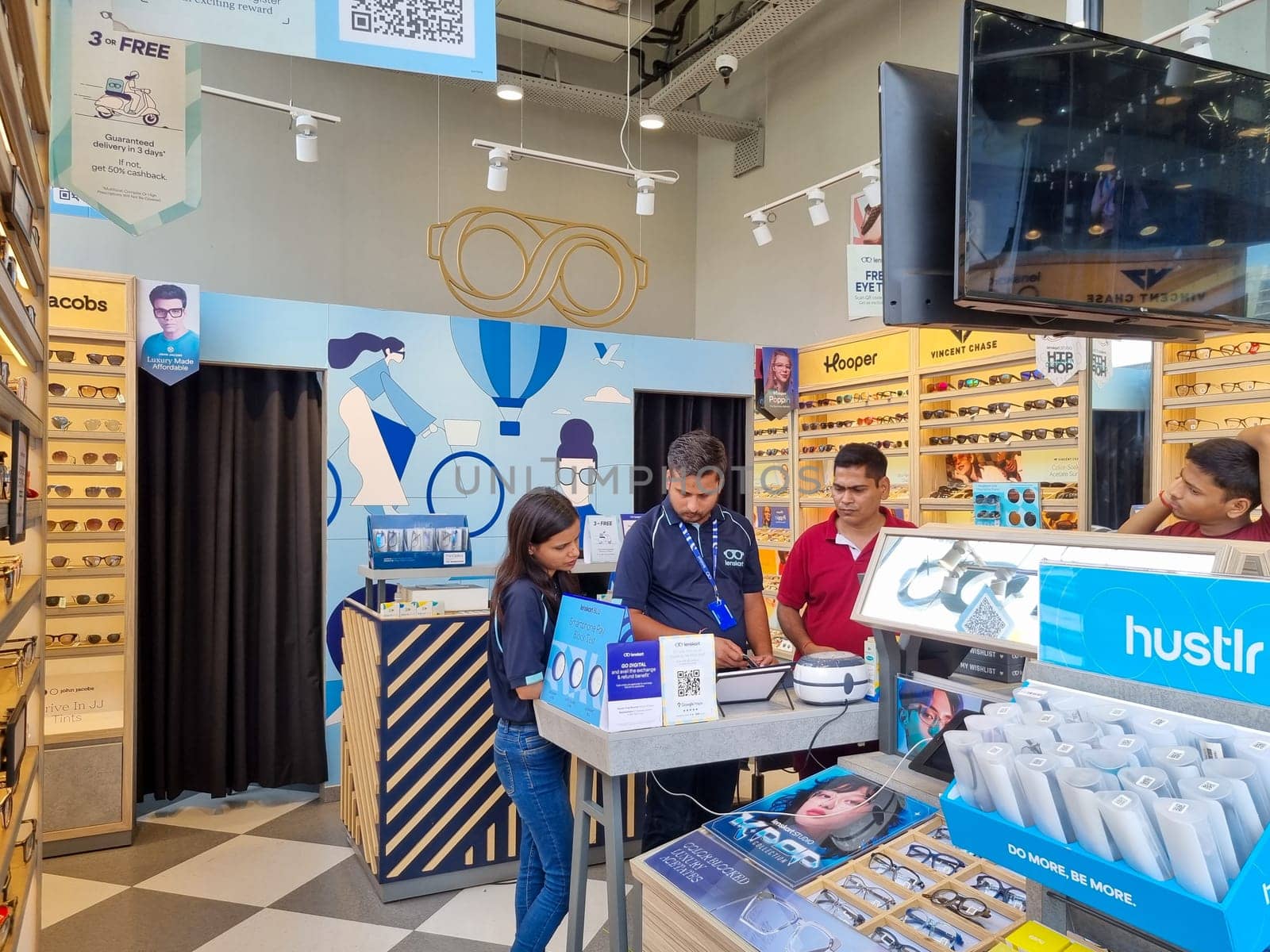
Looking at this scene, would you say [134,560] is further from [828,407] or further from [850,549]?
[828,407]

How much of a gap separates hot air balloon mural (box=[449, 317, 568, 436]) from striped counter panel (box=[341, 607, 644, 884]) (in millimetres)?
1980

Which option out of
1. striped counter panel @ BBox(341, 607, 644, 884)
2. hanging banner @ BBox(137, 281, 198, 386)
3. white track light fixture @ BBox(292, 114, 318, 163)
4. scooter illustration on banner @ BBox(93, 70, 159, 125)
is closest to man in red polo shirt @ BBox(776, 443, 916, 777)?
striped counter panel @ BBox(341, 607, 644, 884)

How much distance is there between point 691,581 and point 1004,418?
3190 mm

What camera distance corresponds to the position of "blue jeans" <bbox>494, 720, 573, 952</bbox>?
2.48 metres

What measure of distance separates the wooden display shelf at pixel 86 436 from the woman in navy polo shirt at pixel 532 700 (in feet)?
9.42

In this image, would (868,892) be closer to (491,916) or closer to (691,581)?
(691,581)

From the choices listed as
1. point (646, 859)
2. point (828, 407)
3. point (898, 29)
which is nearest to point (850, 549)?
point (646, 859)

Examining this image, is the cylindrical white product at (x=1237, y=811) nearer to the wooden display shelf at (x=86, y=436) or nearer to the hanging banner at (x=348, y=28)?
the hanging banner at (x=348, y=28)

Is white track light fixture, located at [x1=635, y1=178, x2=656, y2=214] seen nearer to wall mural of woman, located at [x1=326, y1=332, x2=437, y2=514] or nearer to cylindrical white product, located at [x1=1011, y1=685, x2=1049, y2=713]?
wall mural of woman, located at [x1=326, y1=332, x2=437, y2=514]

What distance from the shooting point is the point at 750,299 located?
320 inches

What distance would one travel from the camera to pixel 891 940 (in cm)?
139

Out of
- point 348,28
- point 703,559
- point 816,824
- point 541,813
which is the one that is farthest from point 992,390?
point 348,28

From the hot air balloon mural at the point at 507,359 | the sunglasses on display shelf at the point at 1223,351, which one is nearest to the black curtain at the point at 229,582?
the hot air balloon mural at the point at 507,359

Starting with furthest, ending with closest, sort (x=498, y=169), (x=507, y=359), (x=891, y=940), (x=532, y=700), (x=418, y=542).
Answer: (x=498, y=169) < (x=507, y=359) < (x=418, y=542) < (x=532, y=700) < (x=891, y=940)
